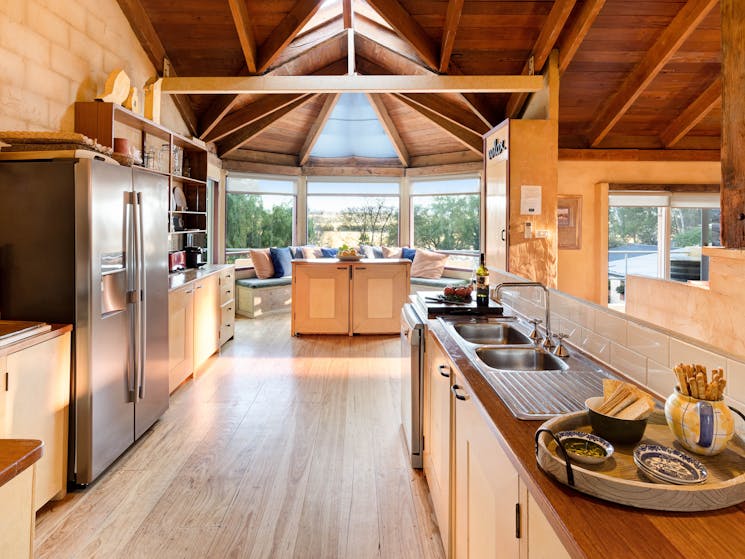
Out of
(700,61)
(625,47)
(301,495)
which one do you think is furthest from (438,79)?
(301,495)

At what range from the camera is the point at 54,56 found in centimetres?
326

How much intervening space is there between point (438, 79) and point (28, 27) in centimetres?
355

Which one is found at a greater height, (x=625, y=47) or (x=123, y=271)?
(x=625, y=47)

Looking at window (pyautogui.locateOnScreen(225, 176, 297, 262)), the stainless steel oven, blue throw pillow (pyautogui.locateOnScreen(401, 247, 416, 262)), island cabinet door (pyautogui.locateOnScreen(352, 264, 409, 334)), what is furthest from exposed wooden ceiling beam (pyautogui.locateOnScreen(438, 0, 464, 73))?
window (pyautogui.locateOnScreen(225, 176, 297, 262))

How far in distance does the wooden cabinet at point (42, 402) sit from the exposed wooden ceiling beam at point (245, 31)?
11.0 feet

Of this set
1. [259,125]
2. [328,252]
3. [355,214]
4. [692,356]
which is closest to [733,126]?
[692,356]

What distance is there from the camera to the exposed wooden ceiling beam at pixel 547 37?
169 inches

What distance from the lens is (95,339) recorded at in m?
2.47

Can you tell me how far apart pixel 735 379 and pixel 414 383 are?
167cm

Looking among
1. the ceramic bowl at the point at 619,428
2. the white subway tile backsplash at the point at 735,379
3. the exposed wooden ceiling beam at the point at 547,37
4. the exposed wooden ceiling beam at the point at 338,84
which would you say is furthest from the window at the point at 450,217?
the ceramic bowl at the point at 619,428

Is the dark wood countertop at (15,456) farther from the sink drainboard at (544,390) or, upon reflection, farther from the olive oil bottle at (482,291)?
the olive oil bottle at (482,291)

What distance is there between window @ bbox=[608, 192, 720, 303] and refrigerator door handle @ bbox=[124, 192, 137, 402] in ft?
20.8

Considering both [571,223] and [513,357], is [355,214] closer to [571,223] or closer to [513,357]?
[571,223]

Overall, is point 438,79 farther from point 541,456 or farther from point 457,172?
point 541,456
